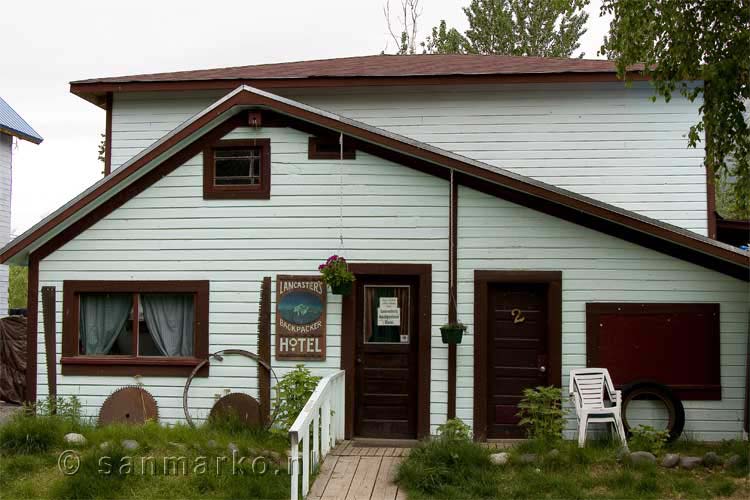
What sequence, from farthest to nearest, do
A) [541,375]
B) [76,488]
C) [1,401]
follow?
[1,401] → [541,375] → [76,488]

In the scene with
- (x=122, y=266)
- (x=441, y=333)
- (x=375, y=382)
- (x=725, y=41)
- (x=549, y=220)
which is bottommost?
(x=375, y=382)

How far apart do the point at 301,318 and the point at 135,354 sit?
218 cm

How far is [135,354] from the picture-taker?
10273 mm

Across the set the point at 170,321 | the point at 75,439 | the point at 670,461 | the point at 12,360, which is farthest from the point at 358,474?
the point at 12,360

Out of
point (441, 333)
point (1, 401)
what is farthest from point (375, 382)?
point (1, 401)

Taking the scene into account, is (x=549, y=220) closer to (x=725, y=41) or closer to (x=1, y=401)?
(x=725, y=41)

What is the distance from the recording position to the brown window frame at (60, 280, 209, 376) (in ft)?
33.3

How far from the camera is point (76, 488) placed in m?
7.79

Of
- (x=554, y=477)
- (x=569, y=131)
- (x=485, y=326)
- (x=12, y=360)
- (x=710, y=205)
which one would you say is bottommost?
(x=554, y=477)

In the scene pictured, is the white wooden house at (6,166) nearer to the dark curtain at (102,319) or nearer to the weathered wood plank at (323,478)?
the dark curtain at (102,319)

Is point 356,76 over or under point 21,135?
under

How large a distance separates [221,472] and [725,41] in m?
7.26

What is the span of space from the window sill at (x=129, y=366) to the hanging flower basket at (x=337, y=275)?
6.35 feet

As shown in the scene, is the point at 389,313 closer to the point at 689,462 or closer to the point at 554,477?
the point at 554,477
